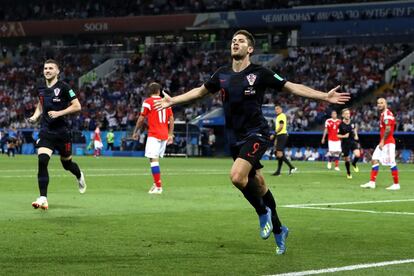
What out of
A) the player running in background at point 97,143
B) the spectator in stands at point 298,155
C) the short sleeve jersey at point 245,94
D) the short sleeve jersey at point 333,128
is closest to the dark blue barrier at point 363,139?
the spectator in stands at point 298,155

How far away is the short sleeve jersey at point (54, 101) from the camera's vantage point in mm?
15703

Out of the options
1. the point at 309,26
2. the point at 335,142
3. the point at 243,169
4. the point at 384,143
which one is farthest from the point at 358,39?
the point at 243,169

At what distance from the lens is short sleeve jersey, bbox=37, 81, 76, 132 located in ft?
51.5

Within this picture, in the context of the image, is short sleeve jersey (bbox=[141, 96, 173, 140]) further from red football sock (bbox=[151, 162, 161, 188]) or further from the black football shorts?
the black football shorts

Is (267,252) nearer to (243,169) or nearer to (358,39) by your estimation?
(243,169)

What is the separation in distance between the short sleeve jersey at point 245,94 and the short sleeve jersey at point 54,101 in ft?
19.5

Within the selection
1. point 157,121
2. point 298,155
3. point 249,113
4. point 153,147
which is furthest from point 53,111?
point 298,155

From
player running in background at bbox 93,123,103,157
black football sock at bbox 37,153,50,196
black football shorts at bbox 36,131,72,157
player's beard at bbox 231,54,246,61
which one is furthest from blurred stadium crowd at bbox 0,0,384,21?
player's beard at bbox 231,54,246,61

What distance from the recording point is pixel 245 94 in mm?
10133

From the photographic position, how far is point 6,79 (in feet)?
244

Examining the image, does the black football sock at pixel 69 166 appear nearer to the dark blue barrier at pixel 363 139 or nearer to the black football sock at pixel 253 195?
the black football sock at pixel 253 195

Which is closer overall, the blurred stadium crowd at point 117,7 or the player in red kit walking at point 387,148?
the player in red kit walking at point 387,148

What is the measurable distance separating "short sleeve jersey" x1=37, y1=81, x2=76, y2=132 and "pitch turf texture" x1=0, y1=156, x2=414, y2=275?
57.9 inches

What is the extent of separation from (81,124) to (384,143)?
4184 centimetres
